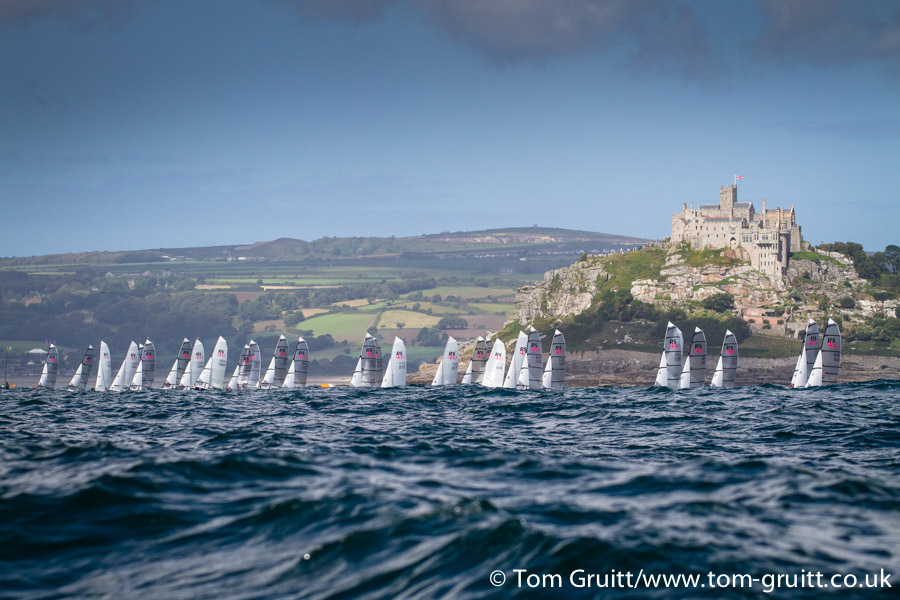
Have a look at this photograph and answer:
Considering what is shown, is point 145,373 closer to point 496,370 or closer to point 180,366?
point 180,366

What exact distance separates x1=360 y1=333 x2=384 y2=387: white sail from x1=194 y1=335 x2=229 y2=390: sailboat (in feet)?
69.1

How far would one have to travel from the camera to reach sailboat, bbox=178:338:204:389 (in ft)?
354

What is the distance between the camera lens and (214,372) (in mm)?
108062

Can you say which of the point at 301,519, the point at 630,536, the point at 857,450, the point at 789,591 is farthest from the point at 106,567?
the point at 857,450

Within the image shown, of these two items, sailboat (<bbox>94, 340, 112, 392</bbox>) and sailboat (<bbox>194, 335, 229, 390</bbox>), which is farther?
sailboat (<bbox>94, 340, 112, 392</bbox>)

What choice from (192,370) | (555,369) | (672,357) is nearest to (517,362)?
(555,369)

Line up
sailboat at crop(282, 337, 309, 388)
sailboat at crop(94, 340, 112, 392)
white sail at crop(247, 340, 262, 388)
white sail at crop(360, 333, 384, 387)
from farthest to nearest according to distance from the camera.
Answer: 1. sailboat at crop(94, 340, 112, 392)
2. white sail at crop(247, 340, 262, 388)
3. sailboat at crop(282, 337, 309, 388)
4. white sail at crop(360, 333, 384, 387)

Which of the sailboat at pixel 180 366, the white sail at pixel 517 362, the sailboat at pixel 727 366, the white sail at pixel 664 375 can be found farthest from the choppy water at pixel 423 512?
the sailboat at pixel 180 366

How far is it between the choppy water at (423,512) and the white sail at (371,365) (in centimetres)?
6636

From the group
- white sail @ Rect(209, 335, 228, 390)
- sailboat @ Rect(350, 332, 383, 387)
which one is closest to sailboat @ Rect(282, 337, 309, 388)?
sailboat @ Rect(350, 332, 383, 387)

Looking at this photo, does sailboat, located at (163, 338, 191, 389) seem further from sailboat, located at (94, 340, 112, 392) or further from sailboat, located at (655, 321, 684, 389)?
sailboat, located at (655, 321, 684, 389)

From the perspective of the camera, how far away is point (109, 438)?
27750mm

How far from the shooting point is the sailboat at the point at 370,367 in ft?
312

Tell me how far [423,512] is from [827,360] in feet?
234
